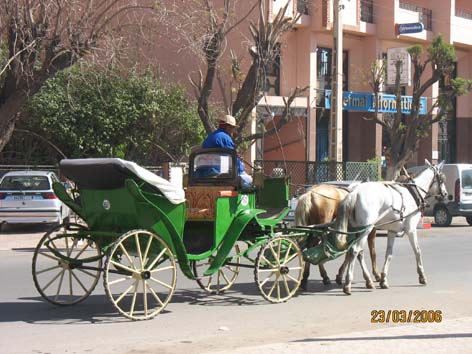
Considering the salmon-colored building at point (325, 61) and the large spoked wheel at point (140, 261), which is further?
the salmon-colored building at point (325, 61)

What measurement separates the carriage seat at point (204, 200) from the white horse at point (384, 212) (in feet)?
6.52

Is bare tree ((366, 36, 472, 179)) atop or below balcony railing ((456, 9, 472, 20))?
below

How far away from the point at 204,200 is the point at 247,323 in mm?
1756

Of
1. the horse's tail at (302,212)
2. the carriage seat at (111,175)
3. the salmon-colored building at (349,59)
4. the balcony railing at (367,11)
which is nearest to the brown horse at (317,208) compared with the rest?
the horse's tail at (302,212)

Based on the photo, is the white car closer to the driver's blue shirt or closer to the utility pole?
the utility pole

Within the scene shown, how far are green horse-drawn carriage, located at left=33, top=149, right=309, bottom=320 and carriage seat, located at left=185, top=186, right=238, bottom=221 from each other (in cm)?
1

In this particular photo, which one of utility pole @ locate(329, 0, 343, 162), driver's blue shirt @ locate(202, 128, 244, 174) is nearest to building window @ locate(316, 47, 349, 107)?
utility pole @ locate(329, 0, 343, 162)

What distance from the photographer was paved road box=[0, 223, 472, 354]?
6.96 meters

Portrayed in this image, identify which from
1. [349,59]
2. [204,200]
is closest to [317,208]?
[204,200]

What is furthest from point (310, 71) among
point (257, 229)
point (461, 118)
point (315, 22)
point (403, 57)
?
point (257, 229)
